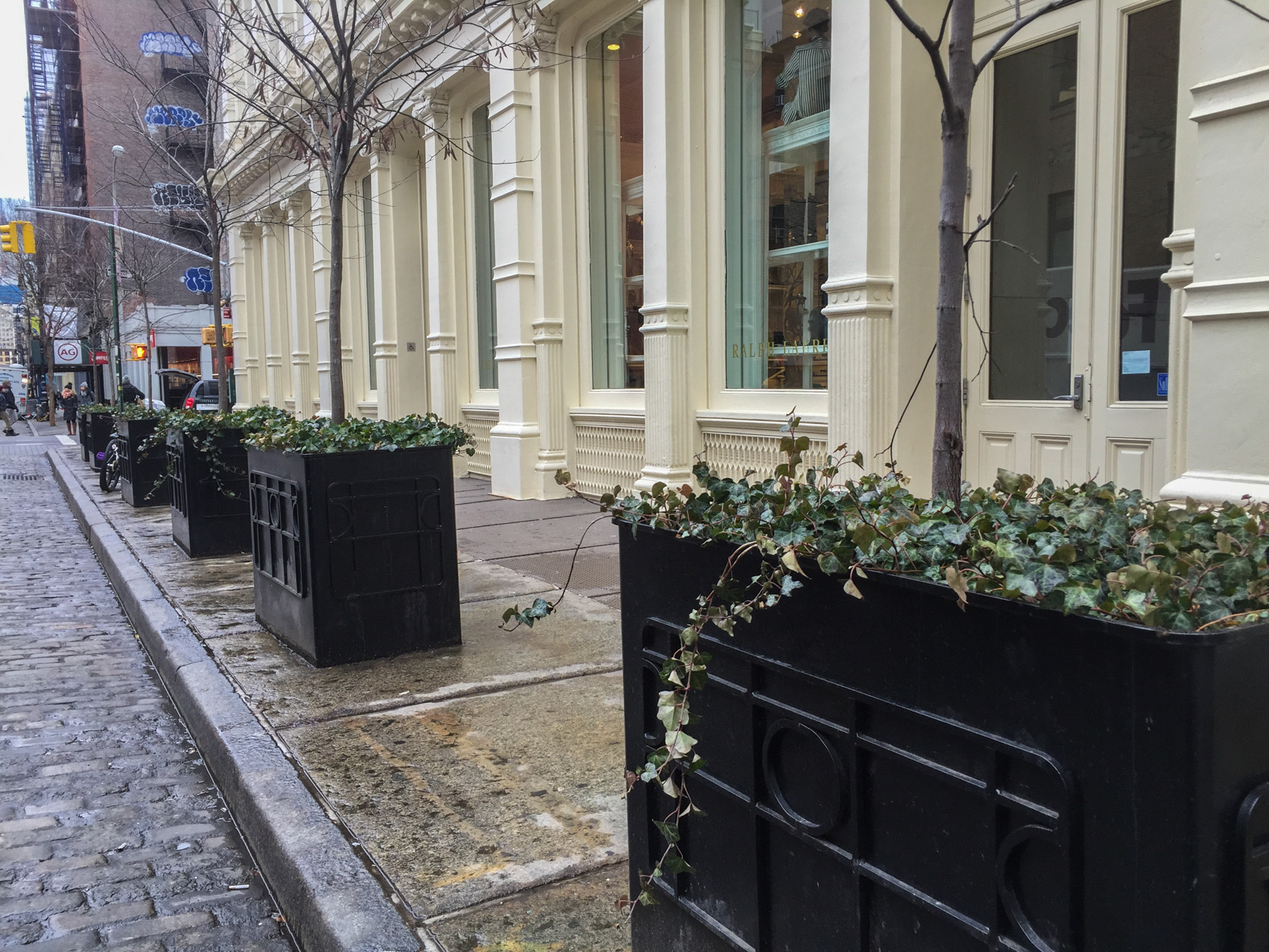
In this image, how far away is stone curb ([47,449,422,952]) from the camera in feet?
9.28

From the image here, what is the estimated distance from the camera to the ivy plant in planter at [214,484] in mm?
9070

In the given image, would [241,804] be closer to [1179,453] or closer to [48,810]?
[48,810]

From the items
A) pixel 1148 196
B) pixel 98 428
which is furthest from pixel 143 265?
pixel 1148 196

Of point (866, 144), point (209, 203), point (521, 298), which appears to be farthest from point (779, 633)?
point (209, 203)

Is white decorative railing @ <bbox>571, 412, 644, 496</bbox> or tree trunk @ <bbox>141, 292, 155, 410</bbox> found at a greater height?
tree trunk @ <bbox>141, 292, 155, 410</bbox>

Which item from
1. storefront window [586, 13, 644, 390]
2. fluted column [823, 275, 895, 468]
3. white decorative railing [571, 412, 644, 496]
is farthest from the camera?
storefront window [586, 13, 644, 390]

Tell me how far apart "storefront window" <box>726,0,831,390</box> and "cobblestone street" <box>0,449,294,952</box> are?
5.72 metres

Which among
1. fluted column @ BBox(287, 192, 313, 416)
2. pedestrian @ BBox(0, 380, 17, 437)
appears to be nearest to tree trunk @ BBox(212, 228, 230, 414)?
fluted column @ BBox(287, 192, 313, 416)

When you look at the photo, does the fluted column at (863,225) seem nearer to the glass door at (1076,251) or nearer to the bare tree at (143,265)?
the glass door at (1076,251)

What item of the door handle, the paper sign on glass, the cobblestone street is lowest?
the cobblestone street

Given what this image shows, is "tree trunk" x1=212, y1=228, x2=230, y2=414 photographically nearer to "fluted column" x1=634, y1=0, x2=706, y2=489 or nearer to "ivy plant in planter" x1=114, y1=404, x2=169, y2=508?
"ivy plant in planter" x1=114, y1=404, x2=169, y2=508

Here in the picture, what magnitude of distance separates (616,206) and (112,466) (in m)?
7.96

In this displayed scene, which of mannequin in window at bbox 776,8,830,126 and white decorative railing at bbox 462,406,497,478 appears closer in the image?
mannequin in window at bbox 776,8,830,126

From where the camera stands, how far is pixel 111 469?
47.3 feet
